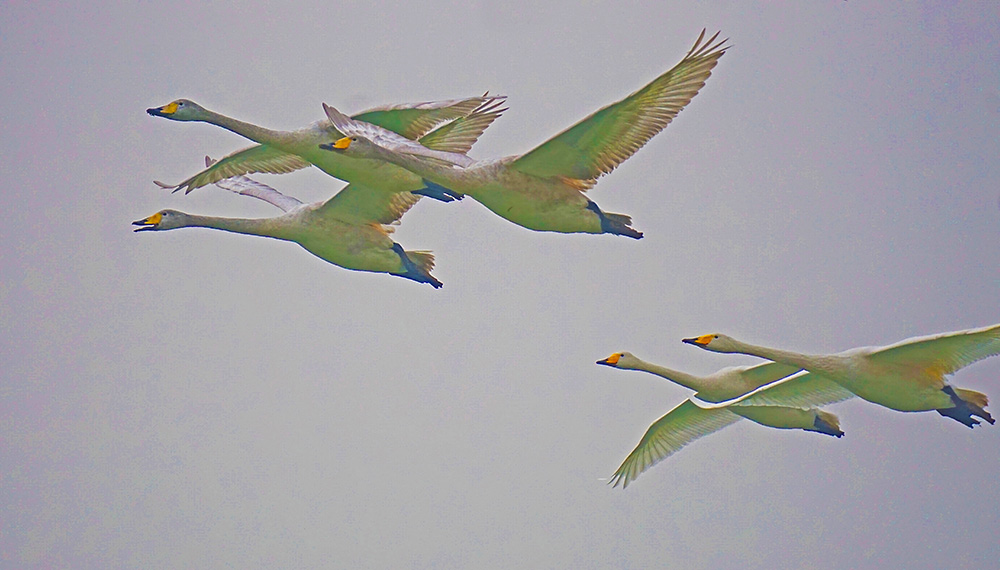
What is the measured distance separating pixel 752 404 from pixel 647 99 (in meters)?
6.07

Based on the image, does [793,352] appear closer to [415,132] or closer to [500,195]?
[500,195]

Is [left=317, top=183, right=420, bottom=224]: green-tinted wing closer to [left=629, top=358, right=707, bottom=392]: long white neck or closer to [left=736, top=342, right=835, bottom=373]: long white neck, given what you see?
[left=629, top=358, right=707, bottom=392]: long white neck

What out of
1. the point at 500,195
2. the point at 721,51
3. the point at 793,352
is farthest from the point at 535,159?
the point at 793,352

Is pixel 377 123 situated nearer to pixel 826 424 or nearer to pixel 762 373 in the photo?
pixel 762 373

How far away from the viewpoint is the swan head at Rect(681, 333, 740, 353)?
856 inches

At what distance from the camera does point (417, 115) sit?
21844mm

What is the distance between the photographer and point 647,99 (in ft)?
60.0

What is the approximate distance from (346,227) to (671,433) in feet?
23.1

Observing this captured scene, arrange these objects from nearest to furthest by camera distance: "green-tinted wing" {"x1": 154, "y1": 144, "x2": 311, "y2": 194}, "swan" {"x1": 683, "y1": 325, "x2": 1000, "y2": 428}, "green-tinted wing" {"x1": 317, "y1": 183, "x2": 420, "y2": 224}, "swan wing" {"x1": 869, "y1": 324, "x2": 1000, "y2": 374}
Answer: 1. "swan wing" {"x1": 869, "y1": 324, "x2": 1000, "y2": 374}
2. "swan" {"x1": 683, "y1": 325, "x2": 1000, "y2": 428}
3. "green-tinted wing" {"x1": 317, "y1": 183, "x2": 420, "y2": 224}
4. "green-tinted wing" {"x1": 154, "y1": 144, "x2": 311, "y2": 194}

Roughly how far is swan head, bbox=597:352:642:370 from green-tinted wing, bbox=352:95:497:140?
515cm

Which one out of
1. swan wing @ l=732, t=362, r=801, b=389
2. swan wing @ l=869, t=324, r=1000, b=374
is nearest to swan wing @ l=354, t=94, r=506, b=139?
swan wing @ l=732, t=362, r=801, b=389

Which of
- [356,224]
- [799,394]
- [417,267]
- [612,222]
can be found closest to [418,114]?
[356,224]

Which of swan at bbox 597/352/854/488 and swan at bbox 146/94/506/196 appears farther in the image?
swan at bbox 597/352/854/488

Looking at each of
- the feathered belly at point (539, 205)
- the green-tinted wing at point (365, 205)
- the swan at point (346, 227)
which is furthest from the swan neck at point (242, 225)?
the feathered belly at point (539, 205)
